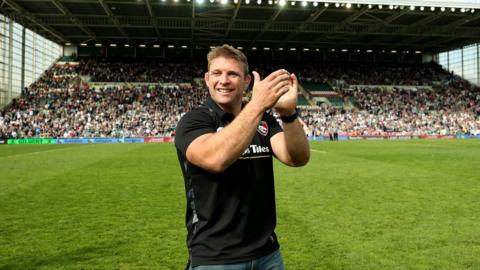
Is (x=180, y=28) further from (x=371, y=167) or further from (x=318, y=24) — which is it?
(x=371, y=167)

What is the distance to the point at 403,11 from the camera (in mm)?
42531

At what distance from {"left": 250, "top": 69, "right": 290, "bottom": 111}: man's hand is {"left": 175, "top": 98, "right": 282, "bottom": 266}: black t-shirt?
0.40m

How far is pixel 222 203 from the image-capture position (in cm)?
235

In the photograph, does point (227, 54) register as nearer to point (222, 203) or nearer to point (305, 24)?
point (222, 203)

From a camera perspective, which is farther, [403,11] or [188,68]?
[188,68]

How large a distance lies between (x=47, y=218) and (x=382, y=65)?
2674 inches

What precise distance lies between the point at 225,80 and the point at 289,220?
6.28 meters

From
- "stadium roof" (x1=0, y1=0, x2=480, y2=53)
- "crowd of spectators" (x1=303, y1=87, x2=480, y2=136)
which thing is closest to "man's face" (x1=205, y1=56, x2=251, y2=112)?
"stadium roof" (x1=0, y1=0, x2=480, y2=53)

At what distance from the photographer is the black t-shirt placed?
2.33 m

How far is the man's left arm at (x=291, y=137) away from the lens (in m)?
2.34

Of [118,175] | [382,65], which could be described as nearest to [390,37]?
[382,65]

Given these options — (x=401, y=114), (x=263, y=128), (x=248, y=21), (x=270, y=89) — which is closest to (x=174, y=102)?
(x=248, y=21)

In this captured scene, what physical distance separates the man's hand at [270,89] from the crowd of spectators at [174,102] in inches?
1759

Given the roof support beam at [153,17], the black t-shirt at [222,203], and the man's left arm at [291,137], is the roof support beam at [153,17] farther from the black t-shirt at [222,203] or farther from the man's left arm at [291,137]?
the black t-shirt at [222,203]
